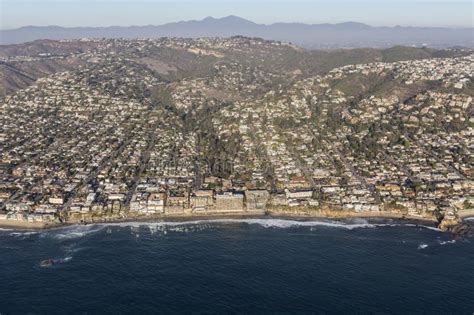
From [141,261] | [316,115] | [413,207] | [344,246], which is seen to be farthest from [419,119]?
[141,261]

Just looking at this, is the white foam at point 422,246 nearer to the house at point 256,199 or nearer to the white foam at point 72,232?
the house at point 256,199

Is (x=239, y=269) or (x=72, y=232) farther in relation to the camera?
(x=72, y=232)

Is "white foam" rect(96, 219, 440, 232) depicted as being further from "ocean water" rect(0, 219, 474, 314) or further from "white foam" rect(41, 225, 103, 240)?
"white foam" rect(41, 225, 103, 240)

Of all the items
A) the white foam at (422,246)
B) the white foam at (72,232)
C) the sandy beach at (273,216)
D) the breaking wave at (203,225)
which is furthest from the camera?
the sandy beach at (273,216)

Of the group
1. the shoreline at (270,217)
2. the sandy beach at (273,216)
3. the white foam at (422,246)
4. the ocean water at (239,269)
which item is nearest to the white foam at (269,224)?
the ocean water at (239,269)

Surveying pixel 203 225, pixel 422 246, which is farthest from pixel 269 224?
pixel 422 246

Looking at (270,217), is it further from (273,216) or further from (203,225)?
(203,225)

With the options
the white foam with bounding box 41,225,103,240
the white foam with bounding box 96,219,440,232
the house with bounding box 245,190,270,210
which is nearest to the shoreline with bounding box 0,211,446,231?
the white foam with bounding box 96,219,440,232

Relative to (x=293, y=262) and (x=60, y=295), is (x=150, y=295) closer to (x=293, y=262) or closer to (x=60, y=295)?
(x=60, y=295)
